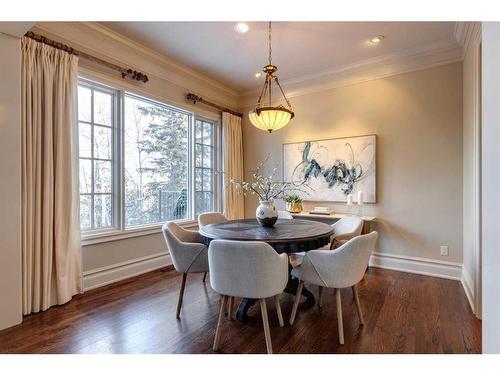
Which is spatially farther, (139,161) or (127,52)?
(139,161)

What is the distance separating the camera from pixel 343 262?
2088mm

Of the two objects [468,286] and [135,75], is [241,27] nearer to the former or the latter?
[135,75]

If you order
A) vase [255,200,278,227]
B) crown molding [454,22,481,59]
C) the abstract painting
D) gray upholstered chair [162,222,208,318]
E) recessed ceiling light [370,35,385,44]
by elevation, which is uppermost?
recessed ceiling light [370,35,385,44]

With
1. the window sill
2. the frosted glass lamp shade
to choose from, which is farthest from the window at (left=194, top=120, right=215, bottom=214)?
the frosted glass lamp shade

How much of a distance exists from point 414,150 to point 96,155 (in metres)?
4.02

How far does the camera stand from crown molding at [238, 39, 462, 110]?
3.47m

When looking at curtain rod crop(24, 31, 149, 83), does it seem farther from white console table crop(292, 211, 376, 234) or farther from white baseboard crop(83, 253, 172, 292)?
white console table crop(292, 211, 376, 234)

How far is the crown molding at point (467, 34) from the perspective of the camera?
2662 mm

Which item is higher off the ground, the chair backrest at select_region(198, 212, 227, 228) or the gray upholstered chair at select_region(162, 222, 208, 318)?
the chair backrest at select_region(198, 212, 227, 228)

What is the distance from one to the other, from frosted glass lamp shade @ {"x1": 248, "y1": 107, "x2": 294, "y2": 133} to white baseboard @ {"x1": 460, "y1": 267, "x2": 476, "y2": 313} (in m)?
2.54

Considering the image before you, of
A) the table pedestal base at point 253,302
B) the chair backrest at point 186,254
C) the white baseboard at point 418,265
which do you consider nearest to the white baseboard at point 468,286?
the white baseboard at point 418,265

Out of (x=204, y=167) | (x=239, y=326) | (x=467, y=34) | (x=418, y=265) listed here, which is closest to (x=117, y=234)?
(x=204, y=167)

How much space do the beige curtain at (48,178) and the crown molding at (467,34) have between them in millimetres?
3989
